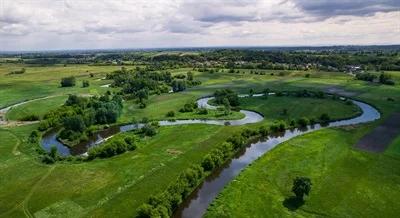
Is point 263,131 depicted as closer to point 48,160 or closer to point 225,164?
point 225,164

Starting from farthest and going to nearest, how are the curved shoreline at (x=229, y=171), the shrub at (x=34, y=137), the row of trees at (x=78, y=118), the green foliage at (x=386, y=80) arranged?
the green foliage at (x=386, y=80) → the row of trees at (x=78, y=118) → the shrub at (x=34, y=137) → the curved shoreline at (x=229, y=171)

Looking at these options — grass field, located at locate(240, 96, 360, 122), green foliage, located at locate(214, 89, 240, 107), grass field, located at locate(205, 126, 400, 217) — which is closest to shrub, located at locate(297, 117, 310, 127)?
grass field, located at locate(240, 96, 360, 122)

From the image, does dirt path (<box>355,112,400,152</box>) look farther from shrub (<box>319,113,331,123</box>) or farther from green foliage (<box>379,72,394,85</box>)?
green foliage (<box>379,72,394,85</box>)

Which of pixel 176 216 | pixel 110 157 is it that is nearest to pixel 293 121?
pixel 110 157

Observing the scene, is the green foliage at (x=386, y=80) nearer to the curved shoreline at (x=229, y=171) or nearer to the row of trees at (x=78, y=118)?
the curved shoreline at (x=229, y=171)

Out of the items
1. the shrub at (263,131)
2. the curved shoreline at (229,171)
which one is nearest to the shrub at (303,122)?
the curved shoreline at (229,171)

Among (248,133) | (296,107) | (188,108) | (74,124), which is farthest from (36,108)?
(296,107)
